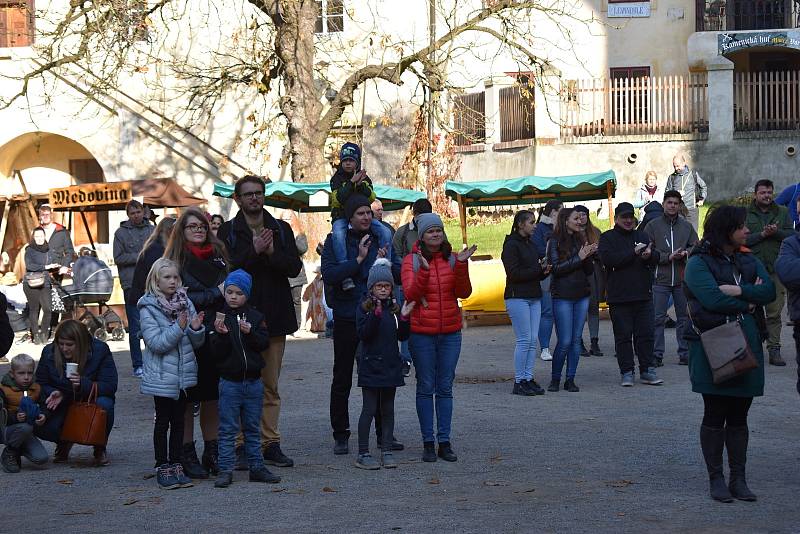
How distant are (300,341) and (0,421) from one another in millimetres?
10104

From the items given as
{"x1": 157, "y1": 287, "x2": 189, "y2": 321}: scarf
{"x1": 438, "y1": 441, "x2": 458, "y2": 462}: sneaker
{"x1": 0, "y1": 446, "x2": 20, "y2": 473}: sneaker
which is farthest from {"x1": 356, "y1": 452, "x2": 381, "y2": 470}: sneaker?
{"x1": 0, "y1": 446, "x2": 20, "y2": 473}: sneaker

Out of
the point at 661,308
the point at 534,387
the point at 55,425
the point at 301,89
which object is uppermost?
the point at 301,89

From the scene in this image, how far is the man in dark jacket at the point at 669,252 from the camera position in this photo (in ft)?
47.1

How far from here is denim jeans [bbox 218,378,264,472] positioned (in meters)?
8.63

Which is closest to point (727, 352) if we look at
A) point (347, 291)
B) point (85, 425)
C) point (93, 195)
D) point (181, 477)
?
point (347, 291)

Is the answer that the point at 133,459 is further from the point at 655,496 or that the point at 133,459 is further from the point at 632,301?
the point at 632,301

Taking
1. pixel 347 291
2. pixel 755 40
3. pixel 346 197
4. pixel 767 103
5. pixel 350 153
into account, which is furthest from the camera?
pixel 755 40

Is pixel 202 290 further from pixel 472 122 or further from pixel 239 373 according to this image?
pixel 472 122

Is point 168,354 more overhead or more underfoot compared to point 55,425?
more overhead

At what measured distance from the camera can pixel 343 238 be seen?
384 inches

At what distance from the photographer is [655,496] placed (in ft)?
26.6

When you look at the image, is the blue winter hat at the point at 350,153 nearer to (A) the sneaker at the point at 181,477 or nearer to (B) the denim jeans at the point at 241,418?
(B) the denim jeans at the point at 241,418

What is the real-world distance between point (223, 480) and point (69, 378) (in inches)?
67.9

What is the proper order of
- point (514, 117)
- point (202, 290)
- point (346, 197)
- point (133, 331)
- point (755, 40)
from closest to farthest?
point (202, 290)
point (346, 197)
point (133, 331)
point (514, 117)
point (755, 40)
